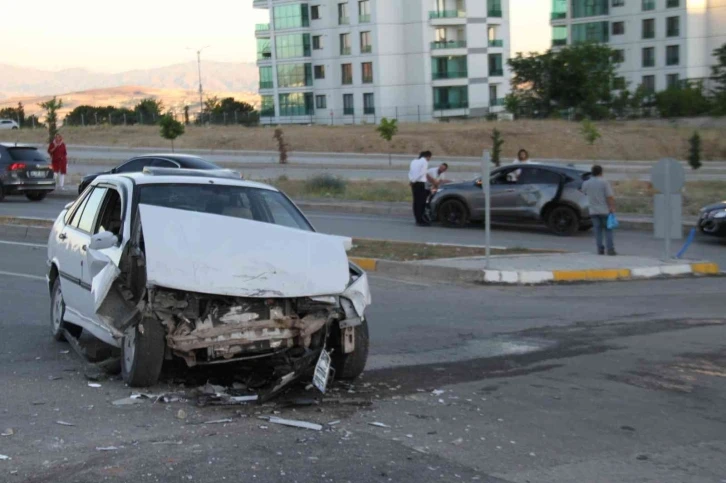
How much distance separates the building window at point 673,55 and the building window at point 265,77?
37.3 meters

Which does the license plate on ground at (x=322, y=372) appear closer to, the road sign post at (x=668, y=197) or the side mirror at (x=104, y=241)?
the side mirror at (x=104, y=241)

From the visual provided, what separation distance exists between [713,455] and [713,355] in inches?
136

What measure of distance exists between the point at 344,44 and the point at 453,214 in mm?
71379

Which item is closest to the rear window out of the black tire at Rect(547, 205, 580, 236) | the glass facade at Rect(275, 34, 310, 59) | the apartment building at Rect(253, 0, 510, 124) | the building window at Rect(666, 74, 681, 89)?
the black tire at Rect(547, 205, 580, 236)

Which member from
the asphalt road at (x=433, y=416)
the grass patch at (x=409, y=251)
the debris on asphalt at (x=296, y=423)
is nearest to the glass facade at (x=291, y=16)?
the grass patch at (x=409, y=251)

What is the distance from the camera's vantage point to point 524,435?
6.71 meters

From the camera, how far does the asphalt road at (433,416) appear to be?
5.90 metres

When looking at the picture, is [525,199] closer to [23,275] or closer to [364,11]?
[23,275]

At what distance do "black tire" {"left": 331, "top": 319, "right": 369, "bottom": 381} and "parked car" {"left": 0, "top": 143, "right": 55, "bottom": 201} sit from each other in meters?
23.2

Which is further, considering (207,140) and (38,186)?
(207,140)

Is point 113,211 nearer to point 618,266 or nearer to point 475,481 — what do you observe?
point 475,481

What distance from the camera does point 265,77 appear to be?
97.2 m

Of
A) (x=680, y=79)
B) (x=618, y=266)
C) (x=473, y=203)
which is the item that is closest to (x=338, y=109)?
(x=680, y=79)

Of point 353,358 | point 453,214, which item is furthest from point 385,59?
point 353,358
